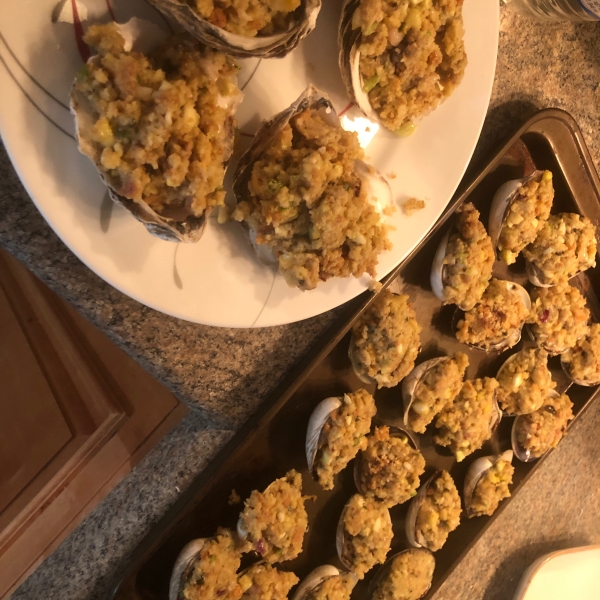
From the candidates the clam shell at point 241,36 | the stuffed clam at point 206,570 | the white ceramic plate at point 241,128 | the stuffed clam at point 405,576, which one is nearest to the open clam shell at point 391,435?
the stuffed clam at point 405,576

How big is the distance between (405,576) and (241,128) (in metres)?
1.22

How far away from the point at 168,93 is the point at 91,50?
0.15 meters

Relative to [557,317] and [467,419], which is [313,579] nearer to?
[467,419]

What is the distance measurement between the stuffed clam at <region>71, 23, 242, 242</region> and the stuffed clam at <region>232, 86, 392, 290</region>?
0.09 metres

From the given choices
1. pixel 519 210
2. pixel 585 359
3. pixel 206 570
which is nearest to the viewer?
pixel 206 570

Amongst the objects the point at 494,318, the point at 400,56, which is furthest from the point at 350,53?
the point at 494,318

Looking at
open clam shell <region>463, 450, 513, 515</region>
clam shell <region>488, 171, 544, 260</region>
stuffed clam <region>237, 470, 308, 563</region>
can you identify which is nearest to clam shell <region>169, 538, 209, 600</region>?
stuffed clam <region>237, 470, 308, 563</region>

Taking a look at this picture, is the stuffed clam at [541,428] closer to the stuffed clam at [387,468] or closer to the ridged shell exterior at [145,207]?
the stuffed clam at [387,468]

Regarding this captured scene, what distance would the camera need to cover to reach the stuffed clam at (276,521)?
3.65ft

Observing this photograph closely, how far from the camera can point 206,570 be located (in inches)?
42.1

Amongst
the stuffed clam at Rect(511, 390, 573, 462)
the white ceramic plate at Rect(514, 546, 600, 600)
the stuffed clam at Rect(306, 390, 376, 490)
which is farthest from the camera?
the white ceramic plate at Rect(514, 546, 600, 600)

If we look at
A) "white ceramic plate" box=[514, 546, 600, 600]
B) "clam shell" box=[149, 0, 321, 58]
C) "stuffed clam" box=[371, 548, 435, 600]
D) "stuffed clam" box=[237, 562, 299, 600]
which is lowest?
"stuffed clam" box=[237, 562, 299, 600]

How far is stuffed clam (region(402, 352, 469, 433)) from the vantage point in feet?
4.26

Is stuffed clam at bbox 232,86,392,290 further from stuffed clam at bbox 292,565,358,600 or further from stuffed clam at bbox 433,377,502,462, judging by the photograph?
stuffed clam at bbox 292,565,358,600
